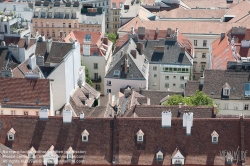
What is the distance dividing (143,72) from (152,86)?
9.35 meters

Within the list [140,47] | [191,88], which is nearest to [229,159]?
[191,88]

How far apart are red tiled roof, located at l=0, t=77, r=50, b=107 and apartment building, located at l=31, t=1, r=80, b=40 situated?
71.5 metres

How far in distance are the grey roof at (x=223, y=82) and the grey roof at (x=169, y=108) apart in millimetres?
24608

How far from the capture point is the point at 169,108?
91.1 meters

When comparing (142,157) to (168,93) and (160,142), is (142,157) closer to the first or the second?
(160,142)

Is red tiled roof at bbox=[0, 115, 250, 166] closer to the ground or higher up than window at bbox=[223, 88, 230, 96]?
higher up

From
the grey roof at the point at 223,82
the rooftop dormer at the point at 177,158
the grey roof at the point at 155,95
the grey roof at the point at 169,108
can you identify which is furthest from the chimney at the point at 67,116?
the grey roof at the point at 223,82

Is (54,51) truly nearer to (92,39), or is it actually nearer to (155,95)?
(155,95)

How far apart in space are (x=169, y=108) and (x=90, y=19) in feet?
281

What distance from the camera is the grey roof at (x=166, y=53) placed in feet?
443

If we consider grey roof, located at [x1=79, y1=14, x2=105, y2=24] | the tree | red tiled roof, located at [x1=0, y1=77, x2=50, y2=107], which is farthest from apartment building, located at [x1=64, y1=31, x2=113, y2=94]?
red tiled roof, located at [x1=0, y1=77, x2=50, y2=107]

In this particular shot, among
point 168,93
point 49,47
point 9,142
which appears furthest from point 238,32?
point 9,142

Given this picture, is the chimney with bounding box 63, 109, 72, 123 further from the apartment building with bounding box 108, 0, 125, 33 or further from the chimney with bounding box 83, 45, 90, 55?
the apartment building with bounding box 108, 0, 125, 33

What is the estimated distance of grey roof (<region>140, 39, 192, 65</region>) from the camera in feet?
443
